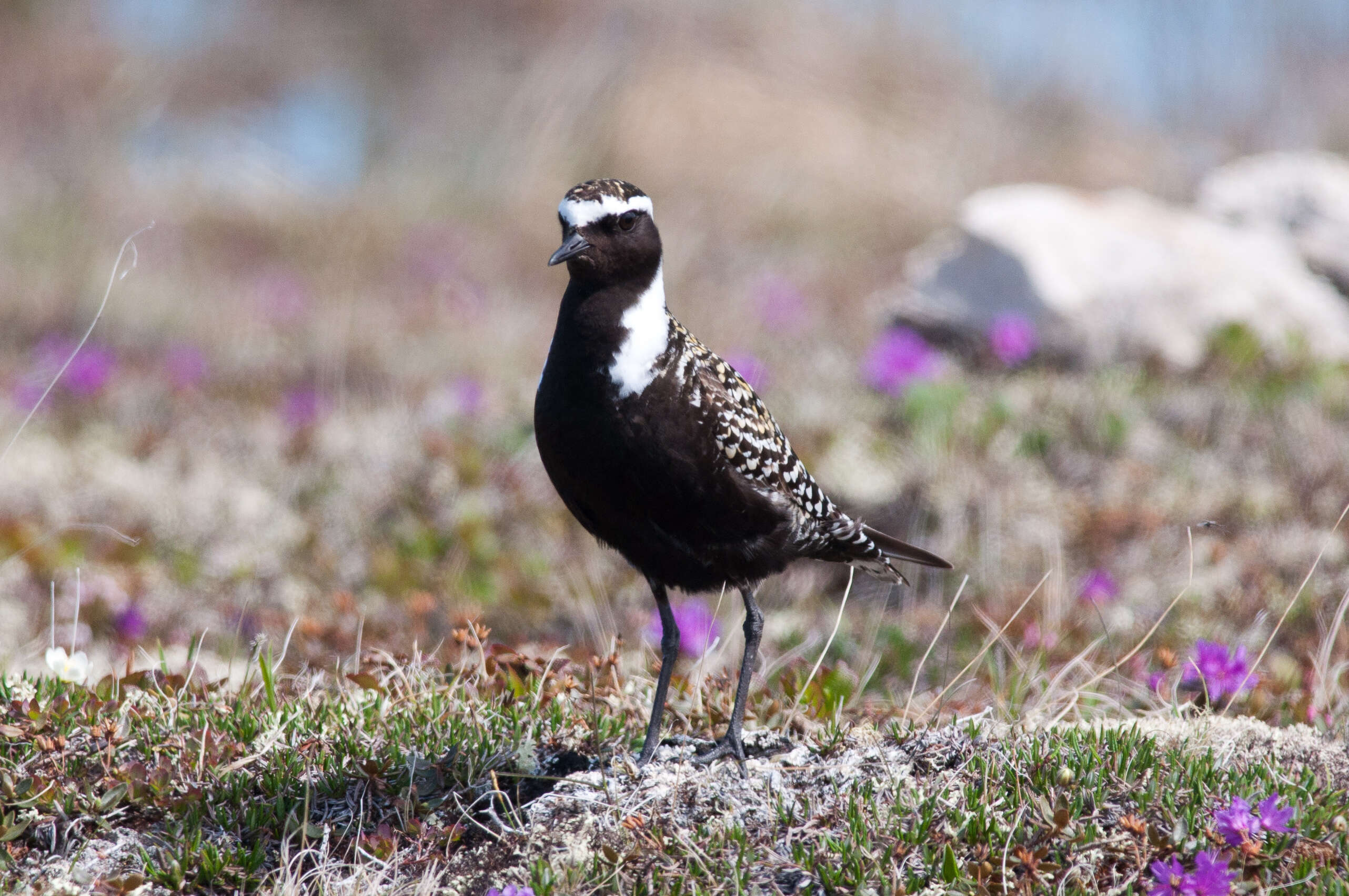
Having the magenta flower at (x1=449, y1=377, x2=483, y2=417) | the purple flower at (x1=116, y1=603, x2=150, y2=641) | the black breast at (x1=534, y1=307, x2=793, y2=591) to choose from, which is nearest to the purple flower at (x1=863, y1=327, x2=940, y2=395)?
the magenta flower at (x1=449, y1=377, x2=483, y2=417)

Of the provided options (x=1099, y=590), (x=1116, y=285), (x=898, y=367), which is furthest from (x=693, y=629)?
(x=1116, y=285)

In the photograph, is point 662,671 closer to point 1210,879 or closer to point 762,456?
point 762,456

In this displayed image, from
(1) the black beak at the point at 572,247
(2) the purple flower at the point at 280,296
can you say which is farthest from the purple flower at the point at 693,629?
(2) the purple flower at the point at 280,296

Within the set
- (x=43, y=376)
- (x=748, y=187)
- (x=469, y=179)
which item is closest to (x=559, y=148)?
(x=469, y=179)

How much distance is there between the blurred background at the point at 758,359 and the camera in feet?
19.2

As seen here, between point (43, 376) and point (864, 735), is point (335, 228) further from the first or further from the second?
point (864, 735)

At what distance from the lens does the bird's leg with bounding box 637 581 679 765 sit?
3.48m

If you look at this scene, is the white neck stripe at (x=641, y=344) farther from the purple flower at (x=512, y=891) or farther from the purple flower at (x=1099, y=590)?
the purple flower at (x=1099, y=590)

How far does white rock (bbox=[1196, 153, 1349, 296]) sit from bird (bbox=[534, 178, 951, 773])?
23.5ft

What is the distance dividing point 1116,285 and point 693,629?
16.8 ft

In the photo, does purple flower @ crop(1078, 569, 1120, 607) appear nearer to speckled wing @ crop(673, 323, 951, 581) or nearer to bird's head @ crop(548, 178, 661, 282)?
speckled wing @ crop(673, 323, 951, 581)

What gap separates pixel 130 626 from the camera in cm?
577

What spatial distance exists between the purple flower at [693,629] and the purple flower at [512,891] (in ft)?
5.41

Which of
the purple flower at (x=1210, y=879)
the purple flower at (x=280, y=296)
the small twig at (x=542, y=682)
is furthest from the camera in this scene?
the purple flower at (x=280, y=296)
